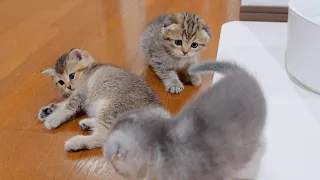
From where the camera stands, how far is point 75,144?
1195 mm

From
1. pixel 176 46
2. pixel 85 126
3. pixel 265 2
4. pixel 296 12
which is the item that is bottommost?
pixel 85 126

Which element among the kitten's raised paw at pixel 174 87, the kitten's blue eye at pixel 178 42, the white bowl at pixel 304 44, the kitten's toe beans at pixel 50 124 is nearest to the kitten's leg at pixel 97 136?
the kitten's toe beans at pixel 50 124

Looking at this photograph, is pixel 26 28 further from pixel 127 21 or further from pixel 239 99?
pixel 239 99

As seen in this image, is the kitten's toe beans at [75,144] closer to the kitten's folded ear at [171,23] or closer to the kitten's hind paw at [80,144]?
the kitten's hind paw at [80,144]

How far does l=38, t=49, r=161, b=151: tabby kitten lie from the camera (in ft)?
4.07

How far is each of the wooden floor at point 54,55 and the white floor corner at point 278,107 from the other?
244mm

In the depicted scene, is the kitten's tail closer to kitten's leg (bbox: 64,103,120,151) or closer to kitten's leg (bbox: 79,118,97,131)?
kitten's leg (bbox: 64,103,120,151)

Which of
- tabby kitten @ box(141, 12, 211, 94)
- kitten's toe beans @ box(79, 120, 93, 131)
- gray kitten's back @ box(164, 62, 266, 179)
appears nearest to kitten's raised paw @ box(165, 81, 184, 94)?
tabby kitten @ box(141, 12, 211, 94)

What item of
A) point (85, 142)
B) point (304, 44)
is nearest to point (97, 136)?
point (85, 142)

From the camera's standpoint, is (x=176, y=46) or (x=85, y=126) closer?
(x=85, y=126)

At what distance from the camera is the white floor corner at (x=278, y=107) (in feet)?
2.92

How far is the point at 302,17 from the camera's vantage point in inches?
40.2

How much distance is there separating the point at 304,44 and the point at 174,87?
57 cm

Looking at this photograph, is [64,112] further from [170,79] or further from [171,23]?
[171,23]
